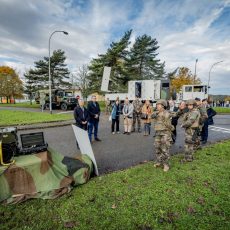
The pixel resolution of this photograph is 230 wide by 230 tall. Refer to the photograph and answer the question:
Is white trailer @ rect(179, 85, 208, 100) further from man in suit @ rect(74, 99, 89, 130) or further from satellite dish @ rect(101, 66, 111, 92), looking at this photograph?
man in suit @ rect(74, 99, 89, 130)

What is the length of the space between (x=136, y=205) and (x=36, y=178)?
181 cm

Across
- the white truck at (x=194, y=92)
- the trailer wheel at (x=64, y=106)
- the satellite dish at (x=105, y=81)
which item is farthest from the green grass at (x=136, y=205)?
the trailer wheel at (x=64, y=106)

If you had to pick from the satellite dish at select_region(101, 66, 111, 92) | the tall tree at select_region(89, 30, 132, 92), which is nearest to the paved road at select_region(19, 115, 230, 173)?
the satellite dish at select_region(101, 66, 111, 92)

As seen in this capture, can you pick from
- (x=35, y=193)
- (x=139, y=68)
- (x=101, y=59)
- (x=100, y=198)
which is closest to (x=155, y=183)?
(x=100, y=198)

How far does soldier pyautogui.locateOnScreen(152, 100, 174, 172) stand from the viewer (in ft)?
14.8

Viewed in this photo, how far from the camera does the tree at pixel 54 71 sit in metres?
46.4

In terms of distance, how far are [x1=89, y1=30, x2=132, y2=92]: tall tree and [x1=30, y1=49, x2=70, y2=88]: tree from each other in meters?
18.2

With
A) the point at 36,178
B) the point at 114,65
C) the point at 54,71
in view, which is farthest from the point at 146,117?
the point at 54,71

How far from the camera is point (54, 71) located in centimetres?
4781

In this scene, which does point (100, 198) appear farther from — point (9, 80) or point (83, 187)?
point (9, 80)

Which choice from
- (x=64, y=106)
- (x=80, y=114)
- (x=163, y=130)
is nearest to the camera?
(x=163, y=130)

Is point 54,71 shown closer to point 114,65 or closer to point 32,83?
point 32,83

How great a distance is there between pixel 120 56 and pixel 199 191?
3090cm

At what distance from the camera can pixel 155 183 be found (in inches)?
152
